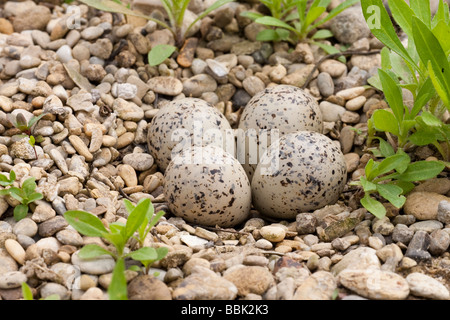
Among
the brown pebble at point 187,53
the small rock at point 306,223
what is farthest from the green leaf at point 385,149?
the brown pebble at point 187,53

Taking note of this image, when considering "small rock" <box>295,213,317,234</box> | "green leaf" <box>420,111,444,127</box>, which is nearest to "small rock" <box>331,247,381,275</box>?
"small rock" <box>295,213,317,234</box>

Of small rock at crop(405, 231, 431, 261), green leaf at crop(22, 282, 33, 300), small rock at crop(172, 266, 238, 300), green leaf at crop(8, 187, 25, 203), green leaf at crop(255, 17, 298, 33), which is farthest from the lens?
green leaf at crop(255, 17, 298, 33)

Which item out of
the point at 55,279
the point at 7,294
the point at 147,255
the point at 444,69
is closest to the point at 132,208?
the point at 147,255

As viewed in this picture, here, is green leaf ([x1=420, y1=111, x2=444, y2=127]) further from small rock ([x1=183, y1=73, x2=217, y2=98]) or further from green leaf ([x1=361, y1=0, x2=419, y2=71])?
small rock ([x1=183, y1=73, x2=217, y2=98])

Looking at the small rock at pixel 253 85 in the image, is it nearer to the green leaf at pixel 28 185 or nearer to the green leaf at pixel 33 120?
the green leaf at pixel 33 120

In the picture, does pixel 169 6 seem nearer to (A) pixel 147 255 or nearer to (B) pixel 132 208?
(B) pixel 132 208

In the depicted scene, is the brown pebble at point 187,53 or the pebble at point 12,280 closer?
the pebble at point 12,280
